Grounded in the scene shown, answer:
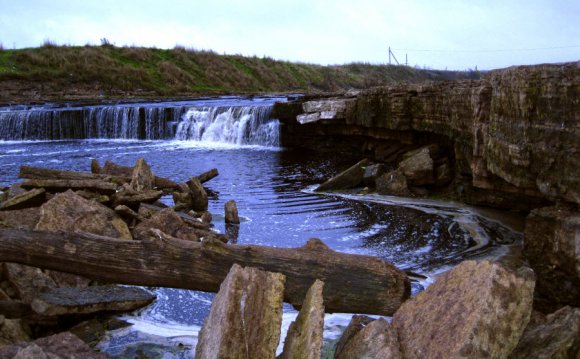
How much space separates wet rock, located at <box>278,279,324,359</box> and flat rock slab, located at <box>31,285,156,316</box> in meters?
2.18

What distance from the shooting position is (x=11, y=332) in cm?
431

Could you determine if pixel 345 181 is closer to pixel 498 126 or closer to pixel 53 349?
pixel 498 126

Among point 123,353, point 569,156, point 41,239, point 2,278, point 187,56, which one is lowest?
point 123,353

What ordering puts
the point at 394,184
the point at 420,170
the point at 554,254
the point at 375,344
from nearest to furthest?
1. the point at 375,344
2. the point at 554,254
3. the point at 420,170
4. the point at 394,184

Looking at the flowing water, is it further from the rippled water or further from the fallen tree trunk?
the fallen tree trunk

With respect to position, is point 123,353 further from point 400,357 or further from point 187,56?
point 187,56

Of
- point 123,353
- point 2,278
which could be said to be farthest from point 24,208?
point 123,353

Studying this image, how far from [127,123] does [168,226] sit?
61.5 ft

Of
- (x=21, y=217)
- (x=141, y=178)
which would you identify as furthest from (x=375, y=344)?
(x=141, y=178)

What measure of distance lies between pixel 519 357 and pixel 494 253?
429 cm

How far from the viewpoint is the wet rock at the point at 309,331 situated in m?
3.28

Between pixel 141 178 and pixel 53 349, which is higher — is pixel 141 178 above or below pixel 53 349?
above

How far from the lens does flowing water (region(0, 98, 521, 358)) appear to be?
19.0ft

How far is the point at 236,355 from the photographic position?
3244 millimetres
